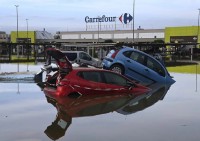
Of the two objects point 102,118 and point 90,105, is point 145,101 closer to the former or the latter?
point 90,105

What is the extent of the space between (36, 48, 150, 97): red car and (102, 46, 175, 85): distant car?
13.8 ft

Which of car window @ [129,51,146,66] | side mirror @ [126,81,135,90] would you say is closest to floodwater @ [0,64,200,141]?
side mirror @ [126,81,135,90]

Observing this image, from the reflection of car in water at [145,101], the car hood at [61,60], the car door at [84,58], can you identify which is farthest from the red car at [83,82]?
the car door at [84,58]

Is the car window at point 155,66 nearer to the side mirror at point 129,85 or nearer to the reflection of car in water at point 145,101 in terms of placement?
the reflection of car in water at point 145,101

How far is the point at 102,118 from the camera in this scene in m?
10.4

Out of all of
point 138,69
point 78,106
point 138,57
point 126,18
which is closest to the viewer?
point 78,106

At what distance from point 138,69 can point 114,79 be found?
5.00 metres

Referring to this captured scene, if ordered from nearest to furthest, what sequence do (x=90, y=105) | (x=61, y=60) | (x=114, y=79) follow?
(x=90, y=105) → (x=61, y=60) → (x=114, y=79)

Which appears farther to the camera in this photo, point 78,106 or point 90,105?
point 90,105

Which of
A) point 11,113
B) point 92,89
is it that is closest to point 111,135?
point 11,113

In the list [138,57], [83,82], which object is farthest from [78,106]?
[138,57]

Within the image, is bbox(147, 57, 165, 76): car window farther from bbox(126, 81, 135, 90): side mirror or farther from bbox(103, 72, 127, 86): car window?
bbox(103, 72, 127, 86): car window

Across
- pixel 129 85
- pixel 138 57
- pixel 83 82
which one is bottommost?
pixel 129 85

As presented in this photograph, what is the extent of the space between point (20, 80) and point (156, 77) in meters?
6.80
